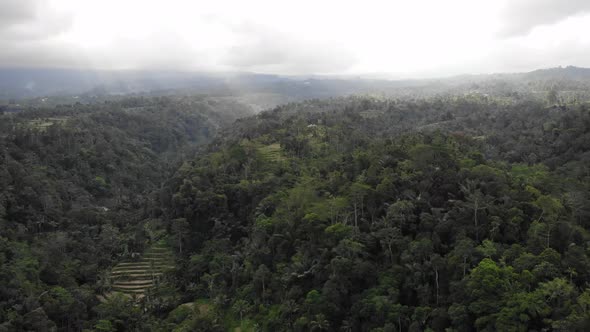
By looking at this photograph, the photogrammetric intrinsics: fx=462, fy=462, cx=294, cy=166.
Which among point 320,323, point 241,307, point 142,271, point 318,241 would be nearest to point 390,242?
point 318,241

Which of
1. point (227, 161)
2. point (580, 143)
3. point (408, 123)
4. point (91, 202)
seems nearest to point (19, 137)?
point (91, 202)

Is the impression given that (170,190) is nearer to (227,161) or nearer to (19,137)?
(227,161)

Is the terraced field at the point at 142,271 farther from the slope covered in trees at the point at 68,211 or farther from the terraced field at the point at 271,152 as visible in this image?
the terraced field at the point at 271,152

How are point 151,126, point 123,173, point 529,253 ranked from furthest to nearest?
point 151,126 < point 123,173 < point 529,253

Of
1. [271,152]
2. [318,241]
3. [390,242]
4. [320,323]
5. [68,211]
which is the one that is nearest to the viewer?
[320,323]

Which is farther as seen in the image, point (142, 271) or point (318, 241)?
point (142, 271)

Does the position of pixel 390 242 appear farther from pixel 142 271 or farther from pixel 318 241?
pixel 142 271

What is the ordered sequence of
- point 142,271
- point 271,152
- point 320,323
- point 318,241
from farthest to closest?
1. point 271,152
2. point 142,271
3. point 318,241
4. point 320,323

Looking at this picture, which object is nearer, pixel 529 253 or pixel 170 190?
pixel 529 253

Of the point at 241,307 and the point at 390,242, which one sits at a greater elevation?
the point at 390,242

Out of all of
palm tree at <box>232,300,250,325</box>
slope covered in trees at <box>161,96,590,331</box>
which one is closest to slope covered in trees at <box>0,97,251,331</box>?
slope covered in trees at <box>161,96,590,331</box>
